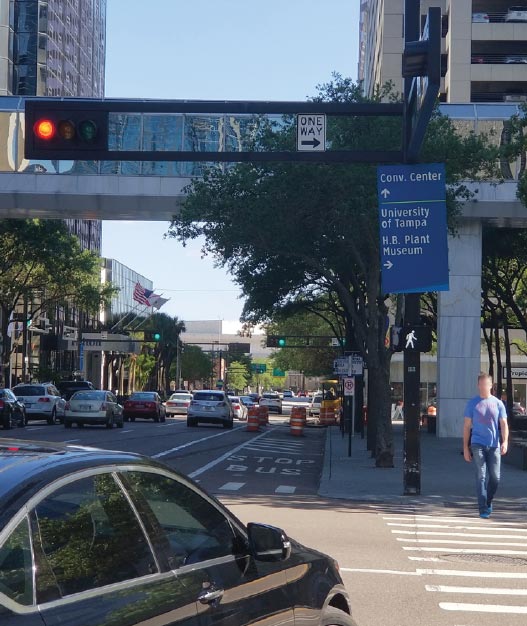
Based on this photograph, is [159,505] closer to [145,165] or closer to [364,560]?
[364,560]

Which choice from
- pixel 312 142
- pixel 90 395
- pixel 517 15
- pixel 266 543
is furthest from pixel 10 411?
pixel 517 15

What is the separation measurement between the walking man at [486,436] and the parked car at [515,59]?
5448 cm

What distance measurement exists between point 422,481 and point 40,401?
27562mm

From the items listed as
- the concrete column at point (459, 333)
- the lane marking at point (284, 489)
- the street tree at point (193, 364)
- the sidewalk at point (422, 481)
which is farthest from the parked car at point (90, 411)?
the street tree at point (193, 364)

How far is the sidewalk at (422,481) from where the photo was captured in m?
18.0

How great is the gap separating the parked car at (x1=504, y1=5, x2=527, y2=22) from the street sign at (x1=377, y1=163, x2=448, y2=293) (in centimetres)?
5104

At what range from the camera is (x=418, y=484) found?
59.8 feet

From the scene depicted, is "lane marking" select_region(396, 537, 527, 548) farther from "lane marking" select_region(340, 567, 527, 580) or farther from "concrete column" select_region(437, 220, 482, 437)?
"concrete column" select_region(437, 220, 482, 437)

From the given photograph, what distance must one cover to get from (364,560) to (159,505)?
685 cm

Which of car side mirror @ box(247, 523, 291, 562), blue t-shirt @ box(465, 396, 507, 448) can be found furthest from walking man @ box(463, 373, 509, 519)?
car side mirror @ box(247, 523, 291, 562)

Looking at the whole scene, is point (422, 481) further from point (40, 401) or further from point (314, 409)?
point (314, 409)

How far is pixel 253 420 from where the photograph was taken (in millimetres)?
46344

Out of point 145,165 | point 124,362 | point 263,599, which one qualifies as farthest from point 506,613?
point 124,362

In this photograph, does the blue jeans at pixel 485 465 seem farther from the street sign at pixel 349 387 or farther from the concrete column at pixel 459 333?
the concrete column at pixel 459 333
